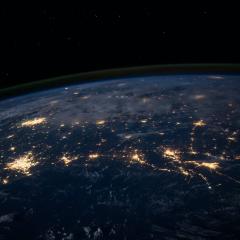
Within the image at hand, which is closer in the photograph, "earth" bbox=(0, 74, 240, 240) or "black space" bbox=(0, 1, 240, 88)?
"earth" bbox=(0, 74, 240, 240)

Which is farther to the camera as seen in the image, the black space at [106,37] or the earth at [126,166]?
the black space at [106,37]

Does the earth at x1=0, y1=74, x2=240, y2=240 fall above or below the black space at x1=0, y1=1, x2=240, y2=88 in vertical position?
below

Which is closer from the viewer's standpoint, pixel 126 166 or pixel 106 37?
pixel 126 166

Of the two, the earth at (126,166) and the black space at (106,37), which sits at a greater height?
the black space at (106,37)

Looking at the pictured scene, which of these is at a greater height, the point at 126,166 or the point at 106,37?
the point at 106,37

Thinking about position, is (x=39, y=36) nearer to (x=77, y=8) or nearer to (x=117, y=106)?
(x=77, y=8)
